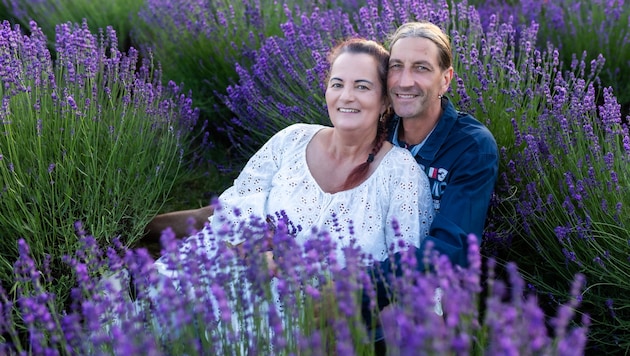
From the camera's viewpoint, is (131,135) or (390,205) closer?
(390,205)

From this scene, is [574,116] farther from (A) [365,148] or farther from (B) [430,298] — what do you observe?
(B) [430,298]

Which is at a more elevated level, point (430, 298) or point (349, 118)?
point (349, 118)

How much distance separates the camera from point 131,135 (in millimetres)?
3377

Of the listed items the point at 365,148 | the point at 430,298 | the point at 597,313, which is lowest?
the point at 597,313

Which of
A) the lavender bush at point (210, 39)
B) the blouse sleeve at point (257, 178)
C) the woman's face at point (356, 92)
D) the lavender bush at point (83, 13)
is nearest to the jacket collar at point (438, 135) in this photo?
the woman's face at point (356, 92)

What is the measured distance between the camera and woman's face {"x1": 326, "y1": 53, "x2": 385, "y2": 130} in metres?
2.79

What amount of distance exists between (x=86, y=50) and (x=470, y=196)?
187 centimetres

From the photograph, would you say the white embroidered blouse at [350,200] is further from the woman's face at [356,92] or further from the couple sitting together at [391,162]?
the woman's face at [356,92]

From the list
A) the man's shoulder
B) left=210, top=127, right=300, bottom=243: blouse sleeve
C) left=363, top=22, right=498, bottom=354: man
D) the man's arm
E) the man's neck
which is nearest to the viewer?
the man's arm

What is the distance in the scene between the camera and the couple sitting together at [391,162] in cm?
268

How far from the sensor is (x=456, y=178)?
8.89 ft

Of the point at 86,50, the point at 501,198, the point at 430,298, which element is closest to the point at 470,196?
the point at 501,198

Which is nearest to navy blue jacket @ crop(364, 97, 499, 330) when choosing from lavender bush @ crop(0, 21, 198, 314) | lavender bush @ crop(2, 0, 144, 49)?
lavender bush @ crop(0, 21, 198, 314)

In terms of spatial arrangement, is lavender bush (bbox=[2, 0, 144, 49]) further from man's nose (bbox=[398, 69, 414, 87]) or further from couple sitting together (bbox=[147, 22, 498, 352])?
man's nose (bbox=[398, 69, 414, 87])
